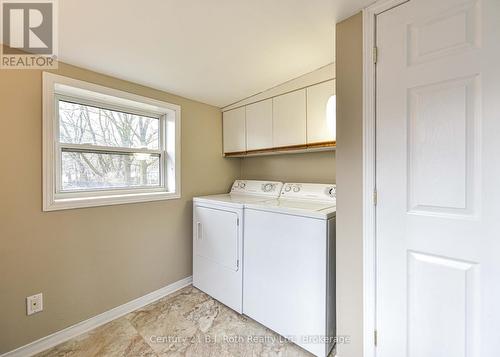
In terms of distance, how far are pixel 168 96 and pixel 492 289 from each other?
2.65 m

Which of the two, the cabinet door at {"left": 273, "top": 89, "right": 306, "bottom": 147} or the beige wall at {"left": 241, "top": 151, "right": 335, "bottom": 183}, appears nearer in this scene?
the cabinet door at {"left": 273, "top": 89, "right": 306, "bottom": 147}

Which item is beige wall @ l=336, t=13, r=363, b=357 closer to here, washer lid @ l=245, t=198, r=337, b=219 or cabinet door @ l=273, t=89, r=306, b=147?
washer lid @ l=245, t=198, r=337, b=219

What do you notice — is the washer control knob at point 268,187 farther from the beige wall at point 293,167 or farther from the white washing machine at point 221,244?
the beige wall at point 293,167

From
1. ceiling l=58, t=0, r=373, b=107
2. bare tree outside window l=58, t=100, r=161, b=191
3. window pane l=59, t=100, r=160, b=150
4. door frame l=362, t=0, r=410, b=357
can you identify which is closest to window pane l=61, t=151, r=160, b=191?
bare tree outside window l=58, t=100, r=161, b=191

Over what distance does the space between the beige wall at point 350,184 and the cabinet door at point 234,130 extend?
1.36 metres

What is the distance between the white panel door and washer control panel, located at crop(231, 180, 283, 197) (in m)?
1.23

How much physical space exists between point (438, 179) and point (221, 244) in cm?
169

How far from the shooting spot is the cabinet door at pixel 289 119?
81.5 inches

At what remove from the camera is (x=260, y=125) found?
2.42 meters

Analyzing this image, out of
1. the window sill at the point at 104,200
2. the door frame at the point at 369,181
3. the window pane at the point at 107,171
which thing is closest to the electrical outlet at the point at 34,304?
the window sill at the point at 104,200

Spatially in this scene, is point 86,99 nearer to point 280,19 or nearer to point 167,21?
point 167,21

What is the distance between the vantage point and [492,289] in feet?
3.10

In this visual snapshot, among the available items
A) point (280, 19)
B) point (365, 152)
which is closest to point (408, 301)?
point (365, 152)

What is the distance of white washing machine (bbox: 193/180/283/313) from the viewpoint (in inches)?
78.6
